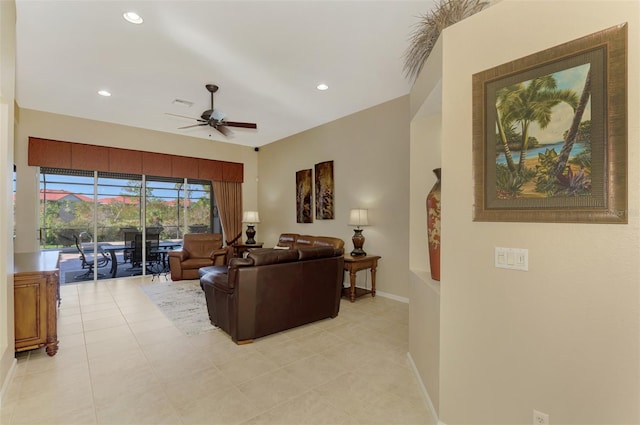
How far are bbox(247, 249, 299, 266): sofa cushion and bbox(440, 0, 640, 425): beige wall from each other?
1836 mm

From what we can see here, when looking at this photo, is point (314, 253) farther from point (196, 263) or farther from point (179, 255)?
point (179, 255)

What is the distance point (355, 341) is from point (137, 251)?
553 centimetres

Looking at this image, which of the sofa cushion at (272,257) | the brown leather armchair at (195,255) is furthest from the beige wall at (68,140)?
the sofa cushion at (272,257)

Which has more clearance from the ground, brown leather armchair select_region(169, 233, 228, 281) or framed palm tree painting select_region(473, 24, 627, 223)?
framed palm tree painting select_region(473, 24, 627, 223)

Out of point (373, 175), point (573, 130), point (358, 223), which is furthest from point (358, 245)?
Answer: point (573, 130)

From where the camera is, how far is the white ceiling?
9.07 ft

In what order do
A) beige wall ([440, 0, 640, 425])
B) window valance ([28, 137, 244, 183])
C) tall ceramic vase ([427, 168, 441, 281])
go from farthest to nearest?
window valance ([28, 137, 244, 183])
tall ceramic vase ([427, 168, 441, 281])
beige wall ([440, 0, 640, 425])

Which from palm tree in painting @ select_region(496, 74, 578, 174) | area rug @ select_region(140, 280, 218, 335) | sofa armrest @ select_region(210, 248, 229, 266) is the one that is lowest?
area rug @ select_region(140, 280, 218, 335)

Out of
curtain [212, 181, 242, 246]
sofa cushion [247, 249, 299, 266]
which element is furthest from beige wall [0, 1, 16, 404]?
curtain [212, 181, 242, 246]

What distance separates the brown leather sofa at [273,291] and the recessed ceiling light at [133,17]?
2.46 metres

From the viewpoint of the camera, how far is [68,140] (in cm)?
571

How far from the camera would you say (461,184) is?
182 cm

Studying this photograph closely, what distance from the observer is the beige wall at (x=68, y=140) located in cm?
530

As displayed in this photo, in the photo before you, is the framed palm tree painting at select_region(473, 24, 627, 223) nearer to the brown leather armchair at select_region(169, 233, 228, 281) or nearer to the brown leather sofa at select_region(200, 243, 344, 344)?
the brown leather sofa at select_region(200, 243, 344, 344)
